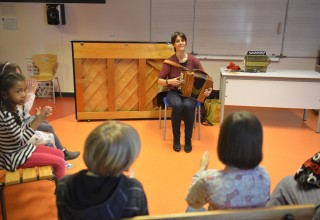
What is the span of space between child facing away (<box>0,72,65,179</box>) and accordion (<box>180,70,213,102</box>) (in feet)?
5.59

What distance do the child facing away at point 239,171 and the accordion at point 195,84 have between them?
2.08m

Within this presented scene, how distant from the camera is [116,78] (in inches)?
164

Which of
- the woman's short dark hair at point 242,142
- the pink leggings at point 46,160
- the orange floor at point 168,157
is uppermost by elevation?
the woman's short dark hair at point 242,142

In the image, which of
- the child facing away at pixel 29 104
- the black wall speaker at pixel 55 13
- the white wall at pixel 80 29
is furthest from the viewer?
the white wall at pixel 80 29

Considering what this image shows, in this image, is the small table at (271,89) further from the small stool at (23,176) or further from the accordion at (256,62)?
the small stool at (23,176)

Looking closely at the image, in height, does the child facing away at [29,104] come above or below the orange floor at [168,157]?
above

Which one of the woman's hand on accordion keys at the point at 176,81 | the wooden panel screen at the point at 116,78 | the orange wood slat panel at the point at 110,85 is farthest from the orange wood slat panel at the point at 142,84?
the woman's hand on accordion keys at the point at 176,81

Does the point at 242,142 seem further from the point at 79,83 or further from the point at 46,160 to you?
the point at 79,83

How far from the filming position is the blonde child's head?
3.61 ft

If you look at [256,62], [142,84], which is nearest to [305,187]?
[256,62]

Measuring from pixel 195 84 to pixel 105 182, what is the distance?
240cm

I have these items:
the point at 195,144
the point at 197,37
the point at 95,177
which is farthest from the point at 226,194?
the point at 197,37

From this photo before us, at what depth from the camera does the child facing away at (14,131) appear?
6.16 ft

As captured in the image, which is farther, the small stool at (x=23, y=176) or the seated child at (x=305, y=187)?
the small stool at (x=23, y=176)
